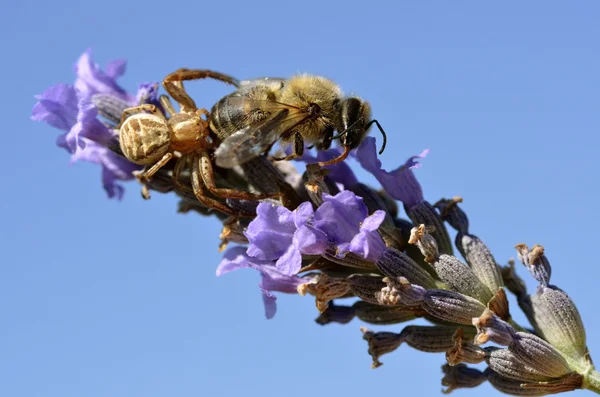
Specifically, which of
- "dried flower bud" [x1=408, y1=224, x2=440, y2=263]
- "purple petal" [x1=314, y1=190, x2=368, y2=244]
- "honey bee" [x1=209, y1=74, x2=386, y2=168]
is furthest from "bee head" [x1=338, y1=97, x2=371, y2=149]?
"dried flower bud" [x1=408, y1=224, x2=440, y2=263]

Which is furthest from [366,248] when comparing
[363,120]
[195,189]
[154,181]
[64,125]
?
[64,125]

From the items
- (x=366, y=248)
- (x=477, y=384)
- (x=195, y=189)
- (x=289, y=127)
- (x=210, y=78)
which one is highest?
(x=210, y=78)

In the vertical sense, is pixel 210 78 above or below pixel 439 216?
above

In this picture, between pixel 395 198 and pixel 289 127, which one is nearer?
pixel 289 127

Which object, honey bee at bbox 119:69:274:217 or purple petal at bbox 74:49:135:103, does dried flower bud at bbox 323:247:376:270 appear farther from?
purple petal at bbox 74:49:135:103

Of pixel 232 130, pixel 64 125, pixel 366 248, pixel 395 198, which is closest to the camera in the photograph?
pixel 366 248

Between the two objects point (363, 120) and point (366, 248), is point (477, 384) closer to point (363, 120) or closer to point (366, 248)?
point (366, 248)

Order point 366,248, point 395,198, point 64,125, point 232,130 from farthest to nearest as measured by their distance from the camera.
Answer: point 64,125
point 395,198
point 232,130
point 366,248
